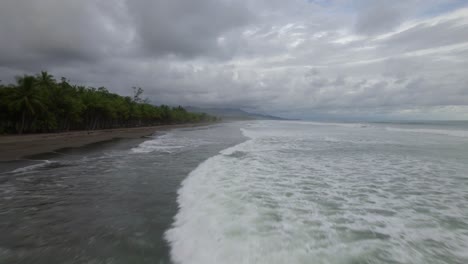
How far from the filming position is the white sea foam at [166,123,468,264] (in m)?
3.73

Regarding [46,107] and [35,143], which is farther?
[46,107]

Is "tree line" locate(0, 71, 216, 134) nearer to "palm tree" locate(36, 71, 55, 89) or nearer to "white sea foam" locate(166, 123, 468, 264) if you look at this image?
"palm tree" locate(36, 71, 55, 89)

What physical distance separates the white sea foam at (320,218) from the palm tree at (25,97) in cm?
3420

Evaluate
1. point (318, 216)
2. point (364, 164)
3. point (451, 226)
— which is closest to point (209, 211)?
point (318, 216)

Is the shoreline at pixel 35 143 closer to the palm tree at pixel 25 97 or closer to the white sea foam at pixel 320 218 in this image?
the palm tree at pixel 25 97

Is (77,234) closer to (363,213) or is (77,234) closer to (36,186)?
(36,186)

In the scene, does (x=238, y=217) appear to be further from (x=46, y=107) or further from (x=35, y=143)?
(x=46, y=107)

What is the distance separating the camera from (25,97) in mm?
31734

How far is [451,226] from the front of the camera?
4.55 metres

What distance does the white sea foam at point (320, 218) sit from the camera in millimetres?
3730

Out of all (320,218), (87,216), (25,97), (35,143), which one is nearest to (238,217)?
(320,218)

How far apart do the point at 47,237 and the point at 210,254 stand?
9.22 ft

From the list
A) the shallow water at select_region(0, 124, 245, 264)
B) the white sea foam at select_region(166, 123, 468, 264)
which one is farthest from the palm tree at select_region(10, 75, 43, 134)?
the white sea foam at select_region(166, 123, 468, 264)

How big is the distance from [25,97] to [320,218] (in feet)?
129
